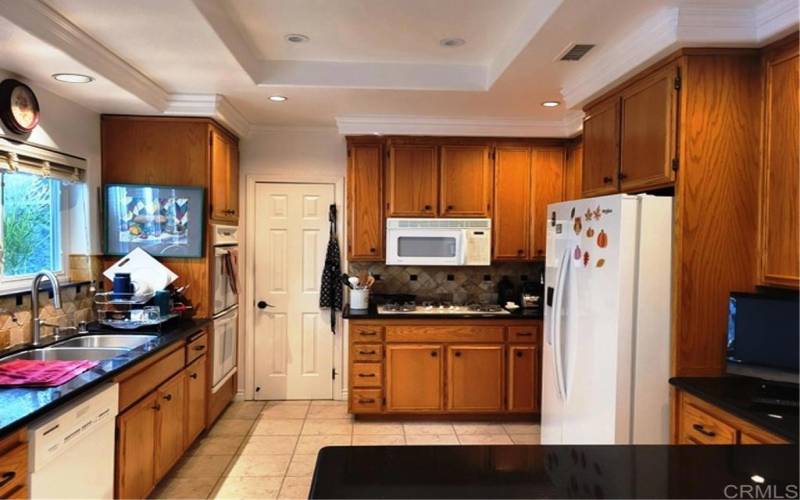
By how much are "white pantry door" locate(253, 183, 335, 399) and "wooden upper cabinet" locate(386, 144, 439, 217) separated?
0.63 meters

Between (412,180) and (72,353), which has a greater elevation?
(412,180)

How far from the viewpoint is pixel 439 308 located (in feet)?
13.7

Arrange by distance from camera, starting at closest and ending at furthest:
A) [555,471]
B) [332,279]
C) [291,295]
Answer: [555,471]
[332,279]
[291,295]

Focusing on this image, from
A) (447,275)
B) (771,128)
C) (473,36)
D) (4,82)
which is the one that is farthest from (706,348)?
(4,82)

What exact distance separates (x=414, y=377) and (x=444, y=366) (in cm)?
26

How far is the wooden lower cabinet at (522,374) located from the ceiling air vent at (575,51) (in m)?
2.23

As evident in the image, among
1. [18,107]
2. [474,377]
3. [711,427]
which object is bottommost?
[474,377]

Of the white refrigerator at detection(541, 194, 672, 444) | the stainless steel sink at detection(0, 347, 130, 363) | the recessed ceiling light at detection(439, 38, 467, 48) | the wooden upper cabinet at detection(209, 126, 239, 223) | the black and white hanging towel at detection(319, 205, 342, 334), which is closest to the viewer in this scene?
the white refrigerator at detection(541, 194, 672, 444)

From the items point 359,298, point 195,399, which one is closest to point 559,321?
point 359,298

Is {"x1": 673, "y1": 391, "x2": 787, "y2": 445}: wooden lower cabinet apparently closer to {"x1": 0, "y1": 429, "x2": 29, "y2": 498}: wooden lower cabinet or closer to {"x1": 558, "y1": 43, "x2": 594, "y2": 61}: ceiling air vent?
{"x1": 558, "y1": 43, "x2": 594, "y2": 61}: ceiling air vent

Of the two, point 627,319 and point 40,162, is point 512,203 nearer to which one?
point 627,319

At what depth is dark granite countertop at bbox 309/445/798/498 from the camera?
1.18m

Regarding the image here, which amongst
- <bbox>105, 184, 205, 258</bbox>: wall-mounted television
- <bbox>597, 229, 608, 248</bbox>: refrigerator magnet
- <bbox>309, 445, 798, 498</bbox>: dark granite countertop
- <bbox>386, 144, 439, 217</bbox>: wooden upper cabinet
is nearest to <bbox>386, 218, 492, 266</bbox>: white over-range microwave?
<bbox>386, 144, 439, 217</bbox>: wooden upper cabinet

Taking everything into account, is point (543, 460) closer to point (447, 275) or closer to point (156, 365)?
point (156, 365)
